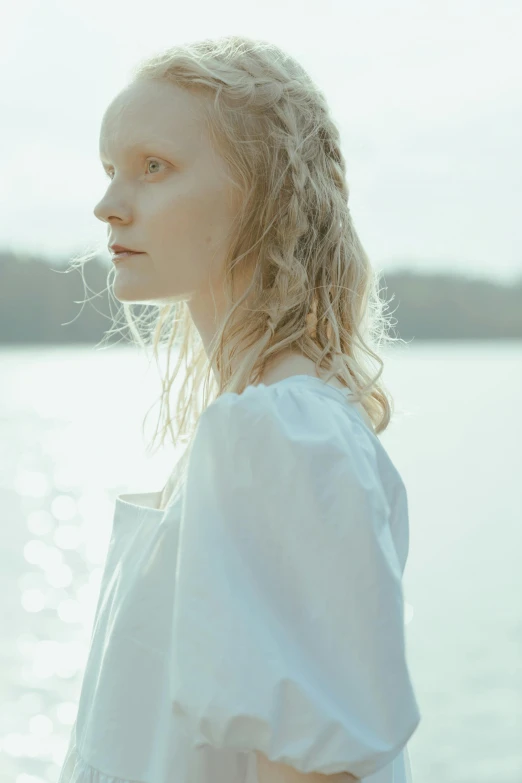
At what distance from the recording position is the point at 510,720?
21.8 feet

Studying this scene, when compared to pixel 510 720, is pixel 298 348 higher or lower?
higher

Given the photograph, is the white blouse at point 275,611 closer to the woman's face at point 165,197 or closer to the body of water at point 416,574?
the woman's face at point 165,197

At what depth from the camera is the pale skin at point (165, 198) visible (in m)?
1.28

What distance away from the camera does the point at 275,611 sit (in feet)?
3.29

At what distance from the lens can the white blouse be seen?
964 millimetres

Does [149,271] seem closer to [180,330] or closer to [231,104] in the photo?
[231,104]

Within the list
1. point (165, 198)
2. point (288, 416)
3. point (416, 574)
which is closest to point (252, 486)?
point (288, 416)

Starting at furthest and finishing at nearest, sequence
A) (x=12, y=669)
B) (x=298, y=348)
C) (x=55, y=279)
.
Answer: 1. (x=55, y=279)
2. (x=12, y=669)
3. (x=298, y=348)

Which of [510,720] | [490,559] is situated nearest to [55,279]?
[490,559]

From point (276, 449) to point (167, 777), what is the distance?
14.4 inches

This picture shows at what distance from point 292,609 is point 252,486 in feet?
0.41

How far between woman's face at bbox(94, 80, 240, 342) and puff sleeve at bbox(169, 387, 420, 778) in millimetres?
324

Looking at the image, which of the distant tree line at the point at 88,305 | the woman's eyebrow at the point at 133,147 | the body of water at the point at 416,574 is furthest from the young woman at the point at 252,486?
the distant tree line at the point at 88,305

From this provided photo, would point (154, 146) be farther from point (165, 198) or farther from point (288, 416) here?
point (288, 416)
